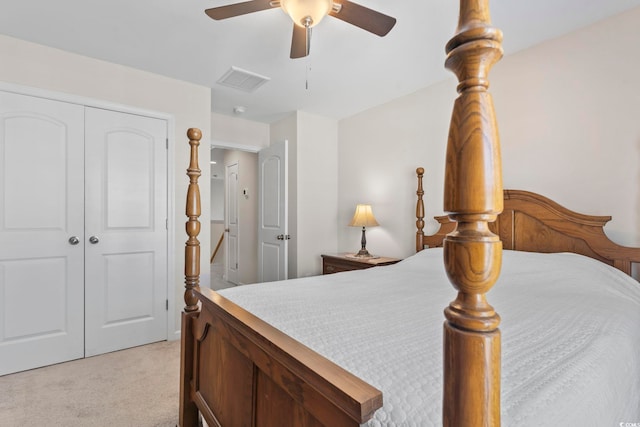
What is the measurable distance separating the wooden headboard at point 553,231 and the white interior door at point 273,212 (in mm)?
2213

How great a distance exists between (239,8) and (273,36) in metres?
0.70

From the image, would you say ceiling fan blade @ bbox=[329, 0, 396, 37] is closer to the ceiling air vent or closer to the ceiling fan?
the ceiling fan

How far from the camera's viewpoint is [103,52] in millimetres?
2559

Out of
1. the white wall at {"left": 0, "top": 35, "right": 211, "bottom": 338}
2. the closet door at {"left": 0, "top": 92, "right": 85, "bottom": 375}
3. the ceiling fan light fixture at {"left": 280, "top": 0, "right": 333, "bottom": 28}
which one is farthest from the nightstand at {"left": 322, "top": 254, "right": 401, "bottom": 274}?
the closet door at {"left": 0, "top": 92, "right": 85, "bottom": 375}

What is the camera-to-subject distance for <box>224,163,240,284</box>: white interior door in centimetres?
537

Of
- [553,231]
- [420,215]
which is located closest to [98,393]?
[420,215]

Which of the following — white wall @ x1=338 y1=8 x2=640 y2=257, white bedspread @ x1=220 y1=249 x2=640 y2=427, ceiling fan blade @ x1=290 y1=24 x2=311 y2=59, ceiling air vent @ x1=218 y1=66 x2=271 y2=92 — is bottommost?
white bedspread @ x1=220 y1=249 x2=640 y2=427

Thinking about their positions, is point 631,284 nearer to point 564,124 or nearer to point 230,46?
point 564,124

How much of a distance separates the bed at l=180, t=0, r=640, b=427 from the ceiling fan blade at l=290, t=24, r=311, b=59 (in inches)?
33.8

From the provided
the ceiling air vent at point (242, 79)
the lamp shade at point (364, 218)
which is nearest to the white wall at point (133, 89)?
the ceiling air vent at point (242, 79)

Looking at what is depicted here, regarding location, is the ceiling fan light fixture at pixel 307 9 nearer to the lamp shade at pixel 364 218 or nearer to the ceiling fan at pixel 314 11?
the ceiling fan at pixel 314 11

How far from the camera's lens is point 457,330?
0.46 meters

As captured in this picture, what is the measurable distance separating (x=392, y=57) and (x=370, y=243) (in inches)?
78.8

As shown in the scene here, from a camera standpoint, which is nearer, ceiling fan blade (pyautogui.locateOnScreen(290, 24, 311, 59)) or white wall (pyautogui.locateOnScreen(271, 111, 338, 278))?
ceiling fan blade (pyautogui.locateOnScreen(290, 24, 311, 59))
